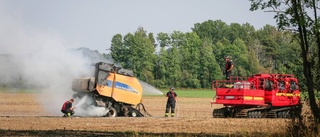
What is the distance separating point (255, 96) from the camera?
28984 mm

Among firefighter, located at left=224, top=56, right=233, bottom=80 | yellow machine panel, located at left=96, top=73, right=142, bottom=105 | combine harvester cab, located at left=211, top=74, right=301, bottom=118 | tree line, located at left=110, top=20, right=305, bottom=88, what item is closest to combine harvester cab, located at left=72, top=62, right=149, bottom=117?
yellow machine panel, located at left=96, top=73, right=142, bottom=105

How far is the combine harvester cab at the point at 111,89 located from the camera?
30.3 meters

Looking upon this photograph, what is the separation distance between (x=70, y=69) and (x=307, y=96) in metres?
19.3

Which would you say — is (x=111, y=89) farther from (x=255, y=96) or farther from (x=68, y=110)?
(x=255, y=96)

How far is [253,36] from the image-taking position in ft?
491

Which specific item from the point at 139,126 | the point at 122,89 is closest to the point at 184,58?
the point at 122,89

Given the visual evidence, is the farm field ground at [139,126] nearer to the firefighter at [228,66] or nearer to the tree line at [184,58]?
the firefighter at [228,66]

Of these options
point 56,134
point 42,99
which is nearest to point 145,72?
point 42,99

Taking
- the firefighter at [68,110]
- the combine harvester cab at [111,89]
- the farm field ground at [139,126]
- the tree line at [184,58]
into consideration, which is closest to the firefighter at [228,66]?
the farm field ground at [139,126]

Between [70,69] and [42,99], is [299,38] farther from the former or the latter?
[42,99]

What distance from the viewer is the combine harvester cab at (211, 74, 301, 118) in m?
28.8

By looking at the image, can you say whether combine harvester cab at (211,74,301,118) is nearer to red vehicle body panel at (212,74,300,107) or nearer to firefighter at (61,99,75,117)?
red vehicle body panel at (212,74,300,107)

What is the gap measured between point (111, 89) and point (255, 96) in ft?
26.3

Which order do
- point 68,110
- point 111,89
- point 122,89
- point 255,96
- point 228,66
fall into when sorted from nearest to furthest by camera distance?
point 255,96 → point 228,66 → point 68,110 → point 111,89 → point 122,89
